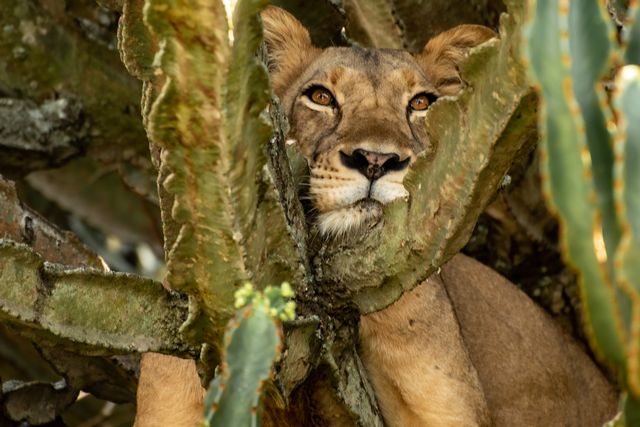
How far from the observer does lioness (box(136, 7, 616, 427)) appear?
11.8 ft

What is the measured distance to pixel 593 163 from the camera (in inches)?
71.4

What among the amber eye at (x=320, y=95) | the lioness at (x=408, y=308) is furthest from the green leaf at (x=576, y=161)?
the amber eye at (x=320, y=95)

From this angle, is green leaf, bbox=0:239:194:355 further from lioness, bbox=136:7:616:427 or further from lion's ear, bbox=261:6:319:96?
lion's ear, bbox=261:6:319:96

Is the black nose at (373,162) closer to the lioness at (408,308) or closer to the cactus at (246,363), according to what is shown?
the lioness at (408,308)

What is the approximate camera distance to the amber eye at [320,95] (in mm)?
4242

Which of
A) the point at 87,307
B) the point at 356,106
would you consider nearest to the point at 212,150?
the point at 87,307

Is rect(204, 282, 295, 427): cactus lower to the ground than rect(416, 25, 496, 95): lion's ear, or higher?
higher

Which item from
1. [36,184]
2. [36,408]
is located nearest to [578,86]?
[36,408]

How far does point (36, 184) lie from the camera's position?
6.00 m

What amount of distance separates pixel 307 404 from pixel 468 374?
0.74 m

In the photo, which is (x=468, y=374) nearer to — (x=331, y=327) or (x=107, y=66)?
(x=331, y=327)

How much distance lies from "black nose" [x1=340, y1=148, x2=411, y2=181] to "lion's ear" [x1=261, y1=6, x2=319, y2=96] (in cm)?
113

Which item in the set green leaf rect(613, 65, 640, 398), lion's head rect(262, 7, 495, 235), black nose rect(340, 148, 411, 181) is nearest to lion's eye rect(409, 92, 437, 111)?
lion's head rect(262, 7, 495, 235)

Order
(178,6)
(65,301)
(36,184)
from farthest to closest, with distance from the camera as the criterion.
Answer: (36,184) < (65,301) < (178,6)
